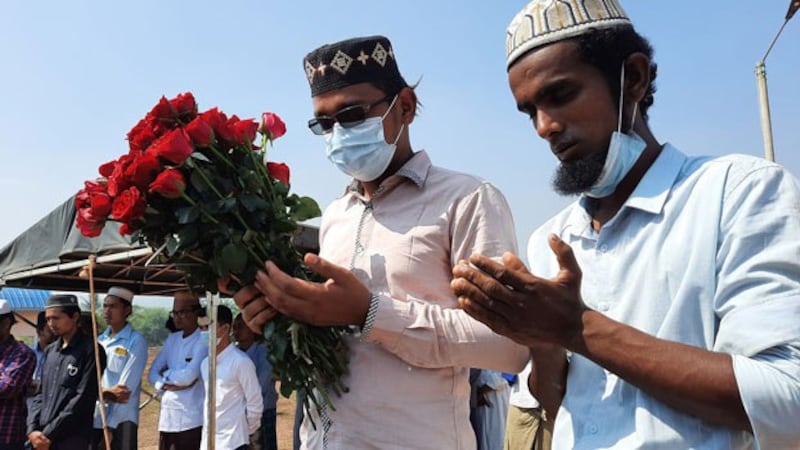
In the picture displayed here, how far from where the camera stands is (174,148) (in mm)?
1898

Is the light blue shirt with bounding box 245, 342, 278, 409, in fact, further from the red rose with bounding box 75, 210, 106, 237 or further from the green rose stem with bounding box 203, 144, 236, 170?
the green rose stem with bounding box 203, 144, 236, 170

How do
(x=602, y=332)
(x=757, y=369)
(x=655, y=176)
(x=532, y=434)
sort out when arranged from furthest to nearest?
(x=532, y=434)
(x=655, y=176)
(x=602, y=332)
(x=757, y=369)

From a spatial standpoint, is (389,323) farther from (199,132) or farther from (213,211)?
(199,132)

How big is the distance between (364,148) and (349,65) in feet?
0.90

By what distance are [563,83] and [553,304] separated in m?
0.51

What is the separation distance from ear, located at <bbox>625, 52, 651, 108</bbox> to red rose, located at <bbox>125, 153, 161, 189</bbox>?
130cm

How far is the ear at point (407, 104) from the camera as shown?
2.26m

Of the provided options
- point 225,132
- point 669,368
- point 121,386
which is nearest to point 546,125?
point 669,368

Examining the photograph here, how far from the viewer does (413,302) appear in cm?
189

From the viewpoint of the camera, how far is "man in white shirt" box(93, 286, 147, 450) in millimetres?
6690

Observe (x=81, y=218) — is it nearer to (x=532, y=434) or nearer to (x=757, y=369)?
(x=757, y=369)

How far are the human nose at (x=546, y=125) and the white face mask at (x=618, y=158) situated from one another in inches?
4.6

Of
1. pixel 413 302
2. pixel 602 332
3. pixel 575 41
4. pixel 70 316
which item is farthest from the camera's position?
pixel 70 316

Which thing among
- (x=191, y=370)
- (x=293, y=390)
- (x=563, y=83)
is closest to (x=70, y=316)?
(x=191, y=370)
